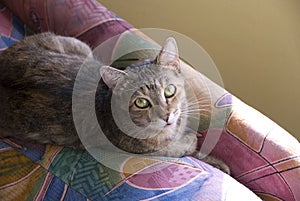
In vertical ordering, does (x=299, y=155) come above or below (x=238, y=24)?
below

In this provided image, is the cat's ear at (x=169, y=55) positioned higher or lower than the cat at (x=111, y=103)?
higher

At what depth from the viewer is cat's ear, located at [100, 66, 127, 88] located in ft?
3.67

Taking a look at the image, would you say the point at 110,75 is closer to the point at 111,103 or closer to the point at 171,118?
the point at 111,103

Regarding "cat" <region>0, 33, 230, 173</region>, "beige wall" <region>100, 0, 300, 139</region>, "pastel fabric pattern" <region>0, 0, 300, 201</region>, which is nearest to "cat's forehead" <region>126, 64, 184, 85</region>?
"cat" <region>0, 33, 230, 173</region>

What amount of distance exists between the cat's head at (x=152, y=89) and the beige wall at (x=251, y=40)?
0.55 m

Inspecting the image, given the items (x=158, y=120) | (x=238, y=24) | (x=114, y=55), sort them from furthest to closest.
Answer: (x=238, y=24), (x=114, y=55), (x=158, y=120)

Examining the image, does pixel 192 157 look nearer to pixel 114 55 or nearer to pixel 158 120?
pixel 158 120

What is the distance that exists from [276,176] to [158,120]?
0.35 m

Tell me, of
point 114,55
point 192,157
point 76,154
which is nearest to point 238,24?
point 114,55

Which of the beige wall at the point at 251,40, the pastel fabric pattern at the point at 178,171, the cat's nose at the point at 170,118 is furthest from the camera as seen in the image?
the beige wall at the point at 251,40

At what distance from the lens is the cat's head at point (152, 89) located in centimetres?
113

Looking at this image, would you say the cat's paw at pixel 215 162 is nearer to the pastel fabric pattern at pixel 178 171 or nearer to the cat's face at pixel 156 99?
the pastel fabric pattern at pixel 178 171

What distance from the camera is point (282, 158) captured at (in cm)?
116

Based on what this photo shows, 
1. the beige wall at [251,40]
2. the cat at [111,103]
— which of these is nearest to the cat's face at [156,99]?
the cat at [111,103]
